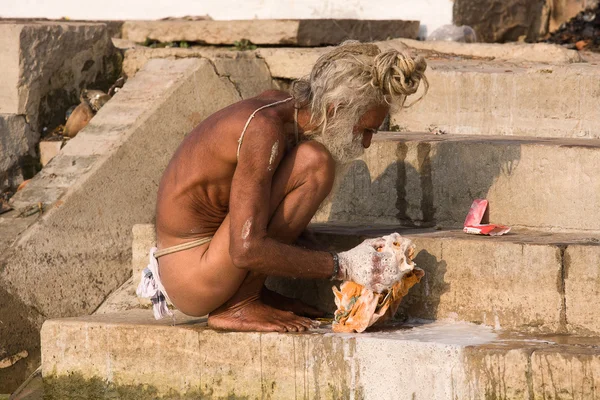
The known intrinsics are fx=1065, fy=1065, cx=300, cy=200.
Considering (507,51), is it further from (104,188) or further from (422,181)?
(104,188)

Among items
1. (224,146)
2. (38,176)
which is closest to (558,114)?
(224,146)

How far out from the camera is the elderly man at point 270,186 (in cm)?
415

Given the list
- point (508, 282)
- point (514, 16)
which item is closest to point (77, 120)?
point (508, 282)

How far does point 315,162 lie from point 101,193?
Result: 2065 millimetres

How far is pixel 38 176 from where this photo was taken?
6070mm

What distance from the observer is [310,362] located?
13.8 ft

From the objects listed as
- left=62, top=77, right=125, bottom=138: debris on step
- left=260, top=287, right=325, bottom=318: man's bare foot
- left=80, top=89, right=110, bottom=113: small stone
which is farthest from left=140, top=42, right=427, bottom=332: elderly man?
left=80, top=89, right=110, bottom=113: small stone

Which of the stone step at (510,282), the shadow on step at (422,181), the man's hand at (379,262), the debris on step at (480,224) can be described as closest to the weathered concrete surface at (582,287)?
the stone step at (510,282)

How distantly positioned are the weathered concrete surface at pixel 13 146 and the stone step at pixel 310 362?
1.77 meters

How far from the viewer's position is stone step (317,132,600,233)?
16.2 feet

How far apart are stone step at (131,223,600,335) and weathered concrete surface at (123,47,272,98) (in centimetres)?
223

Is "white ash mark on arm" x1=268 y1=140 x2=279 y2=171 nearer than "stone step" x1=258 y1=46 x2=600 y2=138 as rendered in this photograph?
Yes

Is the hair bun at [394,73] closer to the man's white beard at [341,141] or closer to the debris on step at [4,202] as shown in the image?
the man's white beard at [341,141]

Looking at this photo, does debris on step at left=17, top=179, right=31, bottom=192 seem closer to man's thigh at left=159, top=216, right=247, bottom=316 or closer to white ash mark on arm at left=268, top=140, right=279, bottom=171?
man's thigh at left=159, top=216, right=247, bottom=316
